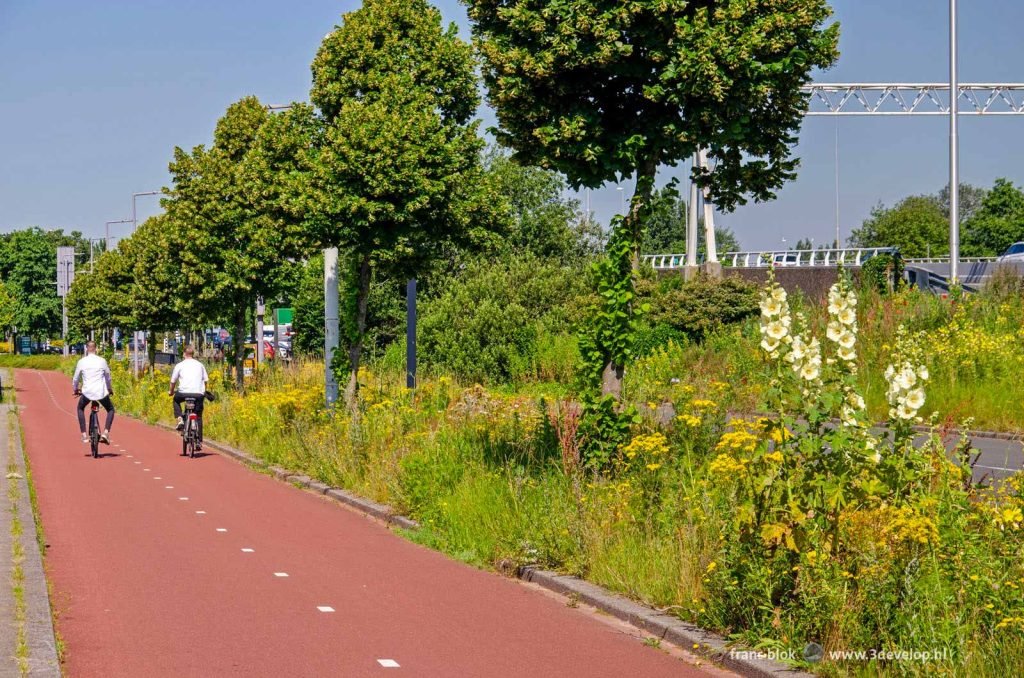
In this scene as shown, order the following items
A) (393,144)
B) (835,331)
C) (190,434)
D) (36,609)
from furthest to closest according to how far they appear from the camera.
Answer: (190,434), (393,144), (36,609), (835,331)

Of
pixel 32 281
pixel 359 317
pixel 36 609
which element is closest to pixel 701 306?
pixel 359 317

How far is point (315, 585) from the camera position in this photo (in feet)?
30.0

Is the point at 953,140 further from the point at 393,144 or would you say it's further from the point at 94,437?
the point at 94,437

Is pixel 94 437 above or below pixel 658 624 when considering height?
above

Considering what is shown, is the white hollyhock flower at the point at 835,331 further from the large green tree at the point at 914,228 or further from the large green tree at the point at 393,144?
the large green tree at the point at 914,228

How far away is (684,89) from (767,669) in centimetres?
527

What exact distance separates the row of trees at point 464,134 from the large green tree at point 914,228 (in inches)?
2851

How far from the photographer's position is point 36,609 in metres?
7.62

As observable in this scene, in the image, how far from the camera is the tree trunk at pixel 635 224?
35.9 feet

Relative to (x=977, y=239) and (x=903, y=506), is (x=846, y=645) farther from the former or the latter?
(x=977, y=239)

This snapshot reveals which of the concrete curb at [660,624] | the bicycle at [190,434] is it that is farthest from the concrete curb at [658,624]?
the bicycle at [190,434]

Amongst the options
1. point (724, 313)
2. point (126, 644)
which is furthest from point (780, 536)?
point (724, 313)

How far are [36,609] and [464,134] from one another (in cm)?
1228

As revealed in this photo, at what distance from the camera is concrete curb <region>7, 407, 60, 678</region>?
6.39 m
